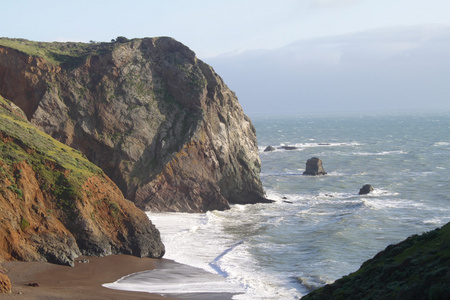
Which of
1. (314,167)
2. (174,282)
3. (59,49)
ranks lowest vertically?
(174,282)

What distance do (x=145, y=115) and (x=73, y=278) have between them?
23750 millimetres

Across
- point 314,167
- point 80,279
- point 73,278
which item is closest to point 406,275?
point 80,279

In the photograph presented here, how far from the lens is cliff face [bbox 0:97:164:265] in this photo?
28.3m

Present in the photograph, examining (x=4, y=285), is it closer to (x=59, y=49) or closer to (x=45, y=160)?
(x=45, y=160)

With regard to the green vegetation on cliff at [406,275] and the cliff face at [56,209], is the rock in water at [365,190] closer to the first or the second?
the cliff face at [56,209]

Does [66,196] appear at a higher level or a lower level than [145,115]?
lower

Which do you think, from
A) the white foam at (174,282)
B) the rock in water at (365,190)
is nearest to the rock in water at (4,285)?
the white foam at (174,282)

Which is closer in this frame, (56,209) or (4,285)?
(4,285)

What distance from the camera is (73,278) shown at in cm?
2720

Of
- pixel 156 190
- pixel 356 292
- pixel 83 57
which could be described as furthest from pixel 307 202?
pixel 356 292

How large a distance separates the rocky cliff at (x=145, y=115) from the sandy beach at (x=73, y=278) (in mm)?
15066

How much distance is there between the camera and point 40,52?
49062 millimetres

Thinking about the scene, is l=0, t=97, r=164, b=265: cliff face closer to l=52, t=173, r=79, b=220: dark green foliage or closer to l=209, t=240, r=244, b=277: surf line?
l=52, t=173, r=79, b=220: dark green foliage

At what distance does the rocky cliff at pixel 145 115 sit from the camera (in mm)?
46031
